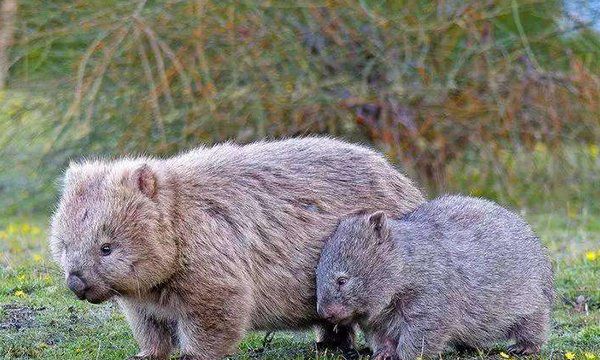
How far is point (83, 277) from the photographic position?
5219mm

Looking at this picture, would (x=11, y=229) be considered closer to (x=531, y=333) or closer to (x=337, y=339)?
(x=337, y=339)

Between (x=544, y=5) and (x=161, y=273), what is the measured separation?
8.52 meters

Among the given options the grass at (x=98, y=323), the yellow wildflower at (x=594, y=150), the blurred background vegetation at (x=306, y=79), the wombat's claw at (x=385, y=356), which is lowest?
the yellow wildflower at (x=594, y=150)

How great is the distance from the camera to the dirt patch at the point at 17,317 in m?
6.68

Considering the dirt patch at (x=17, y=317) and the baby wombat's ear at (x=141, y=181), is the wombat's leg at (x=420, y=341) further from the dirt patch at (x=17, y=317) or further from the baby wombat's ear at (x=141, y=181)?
the dirt patch at (x=17, y=317)

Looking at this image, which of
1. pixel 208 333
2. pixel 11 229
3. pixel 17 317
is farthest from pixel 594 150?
pixel 208 333

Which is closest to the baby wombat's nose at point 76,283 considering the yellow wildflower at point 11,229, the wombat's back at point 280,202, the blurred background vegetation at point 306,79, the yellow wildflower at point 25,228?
the wombat's back at point 280,202

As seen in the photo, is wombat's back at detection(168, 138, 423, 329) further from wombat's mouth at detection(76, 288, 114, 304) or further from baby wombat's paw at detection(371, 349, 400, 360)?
wombat's mouth at detection(76, 288, 114, 304)

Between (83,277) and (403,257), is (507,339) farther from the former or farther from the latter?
(83,277)

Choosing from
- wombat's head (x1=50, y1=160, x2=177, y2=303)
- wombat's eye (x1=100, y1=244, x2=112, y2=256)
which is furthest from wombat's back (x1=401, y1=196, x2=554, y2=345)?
wombat's eye (x1=100, y1=244, x2=112, y2=256)

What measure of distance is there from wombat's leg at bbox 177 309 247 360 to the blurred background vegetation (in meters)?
6.40

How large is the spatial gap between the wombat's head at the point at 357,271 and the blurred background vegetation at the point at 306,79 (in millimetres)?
6186

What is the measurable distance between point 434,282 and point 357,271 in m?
0.44

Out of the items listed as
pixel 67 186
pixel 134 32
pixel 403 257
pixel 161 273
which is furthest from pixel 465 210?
pixel 134 32
